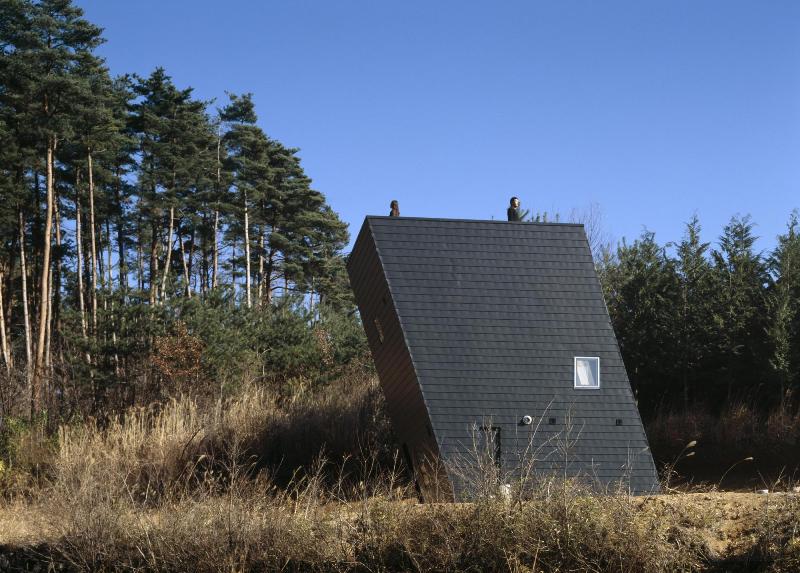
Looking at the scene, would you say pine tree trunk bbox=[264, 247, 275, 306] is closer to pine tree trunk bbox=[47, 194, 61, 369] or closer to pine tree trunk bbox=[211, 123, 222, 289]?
pine tree trunk bbox=[211, 123, 222, 289]

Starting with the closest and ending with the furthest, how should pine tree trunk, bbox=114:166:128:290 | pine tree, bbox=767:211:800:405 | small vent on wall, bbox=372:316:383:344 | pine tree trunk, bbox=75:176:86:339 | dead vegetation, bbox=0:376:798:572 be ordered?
dead vegetation, bbox=0:376:798:572, small vent on wall, bbox=372:316:383:344, pine tree, bbox=767:211:800:405, pine tree trunk, bbox=75:176:86:339, pine tree trunk, bbox=114:166:128:290

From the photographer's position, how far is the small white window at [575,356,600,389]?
1191 centimetres

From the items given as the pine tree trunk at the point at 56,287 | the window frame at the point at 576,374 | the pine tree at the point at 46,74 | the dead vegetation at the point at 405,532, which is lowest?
the dead vegetation at the point at 405,532

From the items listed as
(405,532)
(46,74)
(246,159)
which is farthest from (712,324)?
(246,159)

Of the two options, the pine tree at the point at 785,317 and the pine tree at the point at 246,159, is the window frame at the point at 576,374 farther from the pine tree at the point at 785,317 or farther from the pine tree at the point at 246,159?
the pine tree at the point at 246,159

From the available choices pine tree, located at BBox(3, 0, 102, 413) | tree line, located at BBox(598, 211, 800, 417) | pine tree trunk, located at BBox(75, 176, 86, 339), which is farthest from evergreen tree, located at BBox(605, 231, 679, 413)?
pine tree trunk, located at BBox(75, 176, 86, 339)

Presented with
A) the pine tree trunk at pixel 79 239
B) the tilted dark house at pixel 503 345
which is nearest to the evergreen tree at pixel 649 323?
the tilted dark house at pixel 503 345

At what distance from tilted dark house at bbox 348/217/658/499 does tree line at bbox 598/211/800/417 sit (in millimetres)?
6815

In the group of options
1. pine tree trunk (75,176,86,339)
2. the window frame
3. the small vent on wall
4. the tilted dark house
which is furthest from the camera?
pine tree trunk (75,176,86,339)

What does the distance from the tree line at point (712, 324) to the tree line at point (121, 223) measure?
8137mm

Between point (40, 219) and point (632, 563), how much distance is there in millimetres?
24734

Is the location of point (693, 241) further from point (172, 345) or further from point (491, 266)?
point (172, 345)

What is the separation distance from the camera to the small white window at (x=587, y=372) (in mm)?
11914

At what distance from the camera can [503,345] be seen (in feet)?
39.2
